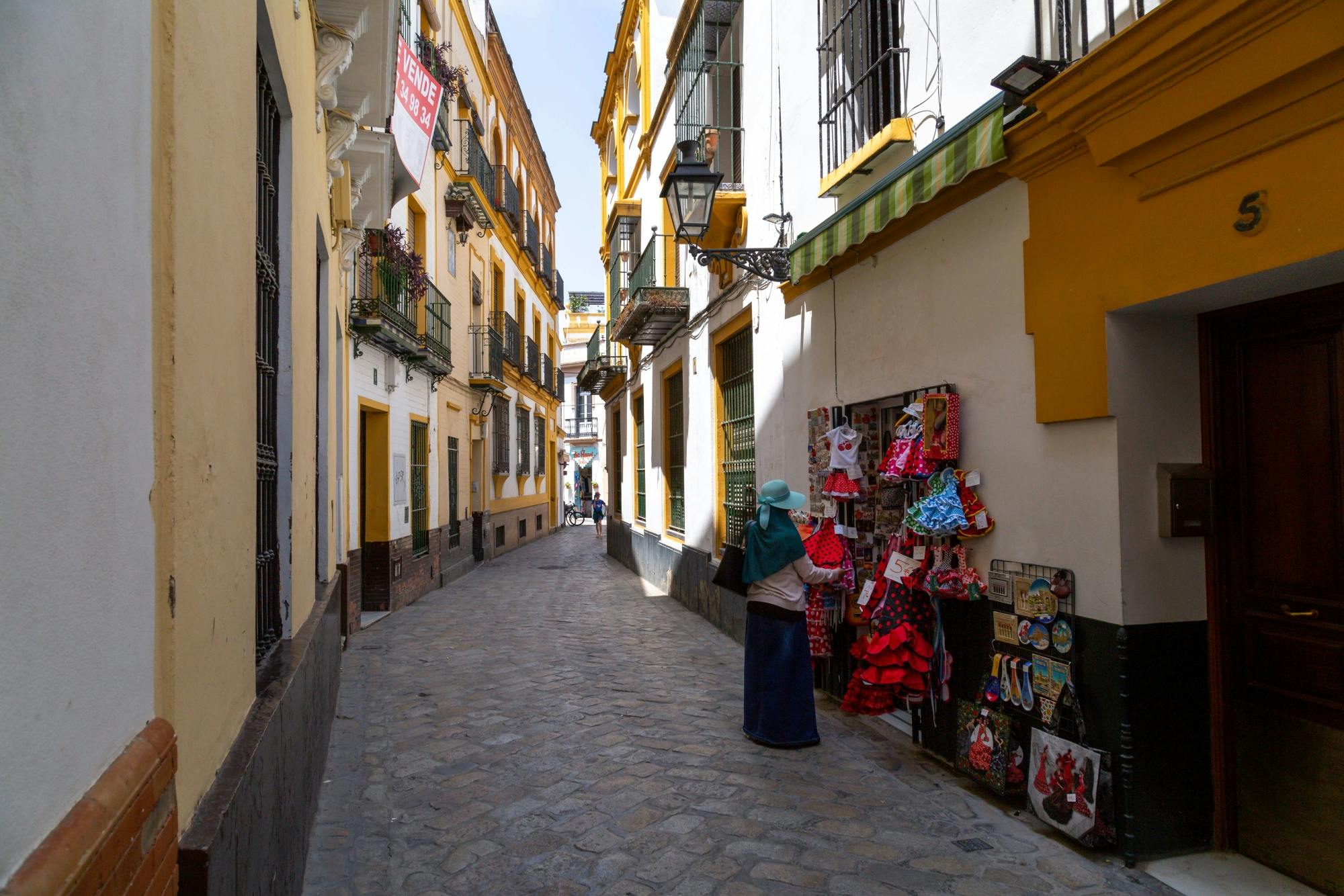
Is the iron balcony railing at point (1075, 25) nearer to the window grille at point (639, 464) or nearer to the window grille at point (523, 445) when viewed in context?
the window grille at point (639, 464)

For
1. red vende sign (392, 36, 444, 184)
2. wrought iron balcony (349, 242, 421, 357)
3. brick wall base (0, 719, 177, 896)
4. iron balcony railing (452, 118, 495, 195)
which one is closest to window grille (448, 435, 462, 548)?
wrought iron balcony (349, 242, 421, 357)

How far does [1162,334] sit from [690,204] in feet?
13.2

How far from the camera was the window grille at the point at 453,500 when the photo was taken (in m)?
15.4

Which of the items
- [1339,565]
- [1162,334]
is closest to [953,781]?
[1339,565]

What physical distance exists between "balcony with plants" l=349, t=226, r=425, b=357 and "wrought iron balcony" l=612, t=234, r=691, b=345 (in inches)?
115

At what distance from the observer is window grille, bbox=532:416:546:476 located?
26562 mm

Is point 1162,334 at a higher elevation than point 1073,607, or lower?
higher

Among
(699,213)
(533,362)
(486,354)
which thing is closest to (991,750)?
(699,213)

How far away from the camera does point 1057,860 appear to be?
3.89 metres

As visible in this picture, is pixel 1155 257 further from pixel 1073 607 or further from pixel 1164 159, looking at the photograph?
pixel 1073 607

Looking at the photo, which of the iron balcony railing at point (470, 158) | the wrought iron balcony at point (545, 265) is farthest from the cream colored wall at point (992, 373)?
the wrought iron balcony at point (545, 265)

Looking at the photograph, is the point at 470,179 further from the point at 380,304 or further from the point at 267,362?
the point at 267,362

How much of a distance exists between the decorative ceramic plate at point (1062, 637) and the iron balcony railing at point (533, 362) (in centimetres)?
1985

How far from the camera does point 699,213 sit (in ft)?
23.9
